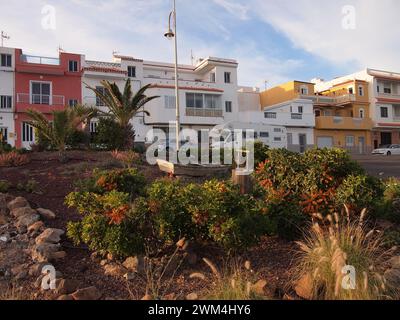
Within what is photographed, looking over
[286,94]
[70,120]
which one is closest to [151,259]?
[70,120]

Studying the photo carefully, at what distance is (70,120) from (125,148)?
14.4 feet

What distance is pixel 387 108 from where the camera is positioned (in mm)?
48719

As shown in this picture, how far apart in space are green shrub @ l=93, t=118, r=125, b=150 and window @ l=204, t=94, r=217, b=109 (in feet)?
61.7

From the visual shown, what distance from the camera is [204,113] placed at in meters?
35.8

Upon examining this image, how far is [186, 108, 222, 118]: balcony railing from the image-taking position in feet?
115

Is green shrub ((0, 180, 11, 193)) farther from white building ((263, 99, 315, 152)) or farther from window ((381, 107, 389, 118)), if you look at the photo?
window ((381, 107, 389, 118))

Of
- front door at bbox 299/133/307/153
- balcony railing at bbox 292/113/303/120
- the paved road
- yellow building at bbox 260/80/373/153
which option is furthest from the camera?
yellow building at bbox 260/80/373/153

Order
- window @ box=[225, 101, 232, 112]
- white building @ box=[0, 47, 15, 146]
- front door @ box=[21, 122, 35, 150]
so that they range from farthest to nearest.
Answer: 1. window @ box=[225, 101, 232, 112]
2. front door @ box=[21, 122, 35, 150]
3. white building @ box=[0, 47, 15, 146]

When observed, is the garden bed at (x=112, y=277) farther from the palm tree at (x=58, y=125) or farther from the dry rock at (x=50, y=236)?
the palm tree at (x=58, y=125)

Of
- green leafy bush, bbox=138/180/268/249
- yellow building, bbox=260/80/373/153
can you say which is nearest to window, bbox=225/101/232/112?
yellow building, bbox=260/80/373/153

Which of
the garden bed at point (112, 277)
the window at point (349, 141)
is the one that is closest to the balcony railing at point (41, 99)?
the garden bed at point (112, 277)

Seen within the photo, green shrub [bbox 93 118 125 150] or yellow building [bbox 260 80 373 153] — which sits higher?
yellow building [bbox 260 80 373 153]

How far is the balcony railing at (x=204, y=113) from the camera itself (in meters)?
35.1
